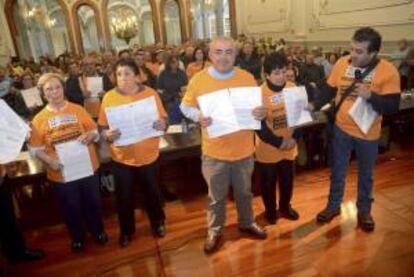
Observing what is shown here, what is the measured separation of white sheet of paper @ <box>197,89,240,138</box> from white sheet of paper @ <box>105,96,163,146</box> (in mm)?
420

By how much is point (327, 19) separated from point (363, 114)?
266 inches

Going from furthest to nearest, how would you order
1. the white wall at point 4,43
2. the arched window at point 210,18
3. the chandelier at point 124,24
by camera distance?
the arched window at point 210,18, the chandelier at point 124,24, the white wall at point 4,43

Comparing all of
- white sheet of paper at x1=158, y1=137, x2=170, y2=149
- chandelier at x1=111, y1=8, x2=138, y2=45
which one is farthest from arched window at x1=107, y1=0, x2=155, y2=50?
white sheet of paper at x1=158, y1=137, x2=170, y2=149

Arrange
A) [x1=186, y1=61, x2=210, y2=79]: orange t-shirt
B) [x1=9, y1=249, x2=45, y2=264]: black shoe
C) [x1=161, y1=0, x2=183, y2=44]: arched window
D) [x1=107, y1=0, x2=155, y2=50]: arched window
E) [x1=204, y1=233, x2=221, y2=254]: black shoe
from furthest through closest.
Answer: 1. [x1=161, y1=0, x2=183, y2=44]: arched window
2. [x1=107, y1=0, x2=155, y2=50]: arched window
3. [x1=186, y1=61, x2=210, y2=79]: orange t-shirt
4. [x1=9, y1=249, x2=45, y2=264]: black shoe
5. [x1=204, y1=233, x2=221, y2=254]: black shoe

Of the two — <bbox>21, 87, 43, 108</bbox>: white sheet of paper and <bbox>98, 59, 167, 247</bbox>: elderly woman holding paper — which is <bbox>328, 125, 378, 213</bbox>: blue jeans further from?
<bbox>21, 87, 43, 108</bbox>: white sheet of paper

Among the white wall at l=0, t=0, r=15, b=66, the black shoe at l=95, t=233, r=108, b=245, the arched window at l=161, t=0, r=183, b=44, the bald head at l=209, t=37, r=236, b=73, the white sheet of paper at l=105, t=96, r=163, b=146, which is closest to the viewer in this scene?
the bald head at l=209, t=37, r=236, b=73

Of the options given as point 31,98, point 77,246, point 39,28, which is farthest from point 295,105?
point 39,28

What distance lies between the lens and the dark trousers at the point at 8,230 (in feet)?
8.05

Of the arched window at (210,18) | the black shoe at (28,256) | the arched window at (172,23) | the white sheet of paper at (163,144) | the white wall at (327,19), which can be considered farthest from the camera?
the arched window at (210,18)

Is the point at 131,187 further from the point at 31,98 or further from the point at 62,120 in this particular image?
the point at 31,98

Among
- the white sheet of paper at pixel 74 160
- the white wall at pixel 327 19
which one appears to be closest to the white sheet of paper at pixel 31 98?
the white sheet of paper at pixel 74 160

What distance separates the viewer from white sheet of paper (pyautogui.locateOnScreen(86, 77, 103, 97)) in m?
4.66

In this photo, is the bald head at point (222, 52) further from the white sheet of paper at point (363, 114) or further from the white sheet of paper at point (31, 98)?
the white sheet of paper at point (31, 98)

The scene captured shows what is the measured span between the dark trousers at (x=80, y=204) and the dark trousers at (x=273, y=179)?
51.3 inches
